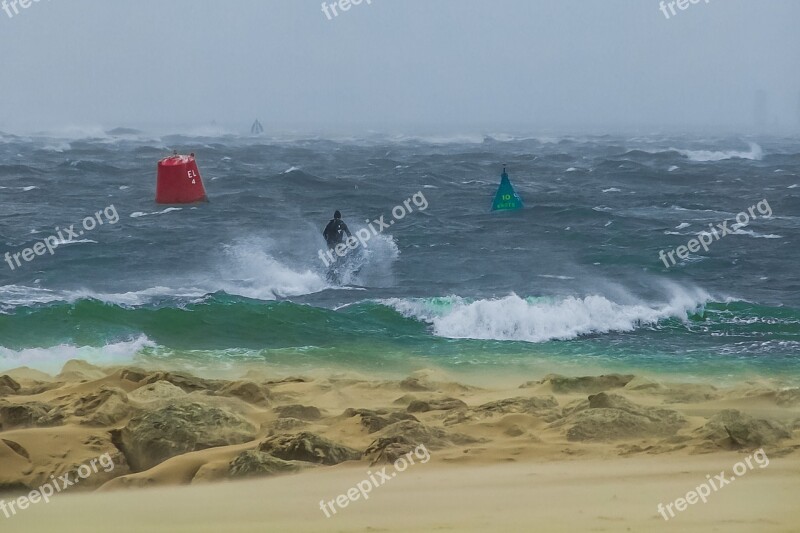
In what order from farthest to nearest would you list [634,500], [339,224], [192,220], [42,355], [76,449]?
[192,220], [339,224], [42,355], [76,449], [634,500]

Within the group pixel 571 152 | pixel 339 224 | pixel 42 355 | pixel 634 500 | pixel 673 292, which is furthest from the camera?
pixel 571 152

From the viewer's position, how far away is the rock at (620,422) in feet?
24.6

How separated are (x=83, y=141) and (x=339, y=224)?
4506 cm

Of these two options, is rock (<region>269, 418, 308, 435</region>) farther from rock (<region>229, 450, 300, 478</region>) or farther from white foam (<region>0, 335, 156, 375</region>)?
white foam (<region>0, 335, 156, 375</region>)

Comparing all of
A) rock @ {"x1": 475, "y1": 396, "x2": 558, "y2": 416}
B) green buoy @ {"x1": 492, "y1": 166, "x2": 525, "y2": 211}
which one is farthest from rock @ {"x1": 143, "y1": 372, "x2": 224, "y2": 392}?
green buoy @ {"x1": 492, "y1": 166, "x2": 525, "y2": 211}

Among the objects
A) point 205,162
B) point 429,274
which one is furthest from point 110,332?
point 205,162

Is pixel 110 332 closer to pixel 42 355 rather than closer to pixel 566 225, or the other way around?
pixel 42 355

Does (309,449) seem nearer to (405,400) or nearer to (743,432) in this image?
(405,400)

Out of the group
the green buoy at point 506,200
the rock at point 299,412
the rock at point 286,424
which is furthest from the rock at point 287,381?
the green buoy at point 506,200

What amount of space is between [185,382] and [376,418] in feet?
8.08

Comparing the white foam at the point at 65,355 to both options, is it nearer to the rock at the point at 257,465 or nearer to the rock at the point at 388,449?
the rock at the point at 257,465

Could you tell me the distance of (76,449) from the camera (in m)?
7.20

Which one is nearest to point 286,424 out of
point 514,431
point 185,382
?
point 185,382

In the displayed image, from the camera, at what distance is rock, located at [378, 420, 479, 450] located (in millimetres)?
7414
